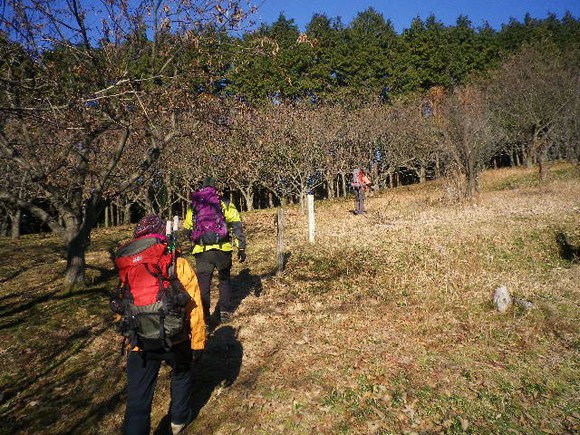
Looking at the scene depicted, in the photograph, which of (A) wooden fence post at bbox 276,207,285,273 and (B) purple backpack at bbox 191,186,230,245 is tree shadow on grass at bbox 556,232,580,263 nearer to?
(A) wooden fence post at bbox 276,207,285,273

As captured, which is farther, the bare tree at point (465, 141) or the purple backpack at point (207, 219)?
the bare tree at point (465, 141)

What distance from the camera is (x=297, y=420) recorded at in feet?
14.2

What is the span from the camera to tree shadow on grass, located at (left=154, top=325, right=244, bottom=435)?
470cm

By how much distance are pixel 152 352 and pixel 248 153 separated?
2795 cm

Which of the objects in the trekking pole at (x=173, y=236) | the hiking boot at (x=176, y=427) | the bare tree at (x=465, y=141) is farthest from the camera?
the bare tree at (x=465, y=141)

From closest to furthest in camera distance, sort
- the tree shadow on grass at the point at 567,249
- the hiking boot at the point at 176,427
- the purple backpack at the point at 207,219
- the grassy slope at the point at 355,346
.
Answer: the hiking boot at the point at 176,427 → the grassy slope at the point at 355,346 → the purple backpack at the point at 207,219 → the tree shadow on grass at the point at 567,249

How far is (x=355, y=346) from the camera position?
5.88 metres

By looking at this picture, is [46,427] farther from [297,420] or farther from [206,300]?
[297,420]

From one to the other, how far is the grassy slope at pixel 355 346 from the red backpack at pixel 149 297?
5.00 ft

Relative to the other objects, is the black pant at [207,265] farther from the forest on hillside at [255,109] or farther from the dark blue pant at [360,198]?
the dark blue pant at [360,198]

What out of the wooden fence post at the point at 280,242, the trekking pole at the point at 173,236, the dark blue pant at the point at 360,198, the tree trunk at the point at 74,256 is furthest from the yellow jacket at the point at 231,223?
the dark blue pant at the point at 360,198

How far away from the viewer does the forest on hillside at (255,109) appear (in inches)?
303

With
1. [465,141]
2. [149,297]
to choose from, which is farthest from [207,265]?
[465,141]

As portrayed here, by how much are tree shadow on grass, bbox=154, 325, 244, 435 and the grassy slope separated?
3cm
